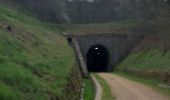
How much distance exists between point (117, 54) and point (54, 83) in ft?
134

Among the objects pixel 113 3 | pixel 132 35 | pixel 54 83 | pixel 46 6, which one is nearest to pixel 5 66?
pixel 54 83

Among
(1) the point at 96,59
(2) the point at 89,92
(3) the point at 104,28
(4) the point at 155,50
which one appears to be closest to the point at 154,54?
(4) the point at 155,50

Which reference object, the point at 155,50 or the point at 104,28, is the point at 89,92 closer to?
the point at 155,50

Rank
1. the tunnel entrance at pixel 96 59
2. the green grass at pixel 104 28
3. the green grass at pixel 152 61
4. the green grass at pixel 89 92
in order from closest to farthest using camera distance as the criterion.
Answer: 1. the green grass at pixel 89 92
2. the green grass at pixel 152 61
3. the green grass at pixel 104 28
4. the tunnel entrance at pixel 96 59

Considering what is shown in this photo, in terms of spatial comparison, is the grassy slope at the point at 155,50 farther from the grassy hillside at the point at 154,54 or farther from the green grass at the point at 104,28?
the green grass at the point at 104,28

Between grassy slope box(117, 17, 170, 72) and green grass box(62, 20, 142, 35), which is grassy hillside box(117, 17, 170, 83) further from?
green grass box(62, 20, 142, 35)

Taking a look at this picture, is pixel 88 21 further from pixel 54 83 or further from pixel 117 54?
pixel 54 83

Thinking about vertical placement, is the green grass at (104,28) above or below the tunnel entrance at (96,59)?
above

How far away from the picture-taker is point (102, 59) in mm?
64562

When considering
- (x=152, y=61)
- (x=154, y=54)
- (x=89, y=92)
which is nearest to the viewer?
(x=89, y=92)

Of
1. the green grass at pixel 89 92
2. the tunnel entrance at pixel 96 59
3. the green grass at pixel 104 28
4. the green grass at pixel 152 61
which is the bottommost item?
the tunnel entrance at pixel 96 59

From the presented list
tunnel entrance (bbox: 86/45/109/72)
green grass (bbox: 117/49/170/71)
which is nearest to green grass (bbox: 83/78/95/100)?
green grass (bbox: 117/49/170/71)

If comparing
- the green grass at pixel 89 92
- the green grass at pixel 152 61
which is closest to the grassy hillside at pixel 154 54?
the green grass at pixel 152 61

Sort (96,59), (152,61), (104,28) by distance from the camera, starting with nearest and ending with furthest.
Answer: (152,61)
(104,28)
(96,59)
